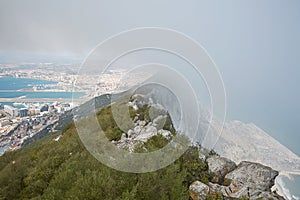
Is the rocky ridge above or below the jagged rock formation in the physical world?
above

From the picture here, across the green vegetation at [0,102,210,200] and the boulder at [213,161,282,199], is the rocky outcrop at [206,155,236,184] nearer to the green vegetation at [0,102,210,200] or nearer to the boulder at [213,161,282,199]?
the green vegetation at [0,102,210,200]

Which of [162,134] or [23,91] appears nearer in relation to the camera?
[162,134]

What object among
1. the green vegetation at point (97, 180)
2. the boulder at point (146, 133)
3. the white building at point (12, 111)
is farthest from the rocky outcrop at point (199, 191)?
the white building at point (12, 111)

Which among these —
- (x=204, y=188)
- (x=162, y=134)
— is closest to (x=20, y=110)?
(x=162, y=134)

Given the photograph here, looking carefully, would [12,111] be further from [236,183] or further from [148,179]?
[236,183]

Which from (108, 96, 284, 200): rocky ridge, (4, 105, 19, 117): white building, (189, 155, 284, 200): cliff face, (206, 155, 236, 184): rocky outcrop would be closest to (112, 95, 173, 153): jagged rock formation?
(108, 96, 284, 200): rocky ridge

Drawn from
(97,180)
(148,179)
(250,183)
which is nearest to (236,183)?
(250,183)

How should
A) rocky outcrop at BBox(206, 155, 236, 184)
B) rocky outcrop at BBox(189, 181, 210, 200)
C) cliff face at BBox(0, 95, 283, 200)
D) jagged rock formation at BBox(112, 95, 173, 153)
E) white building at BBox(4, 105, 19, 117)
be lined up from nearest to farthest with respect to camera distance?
cliff face at BBox(0, 95, 283, 200) < rocky outcrop at BBox(189, 181, 210, 200) < rocky outcrop at BBox(206, 155, 236, 184) < jagged rock formation at BBox(112, 95, 173, 153) < white building at BBox(4, 105, 19, 117)

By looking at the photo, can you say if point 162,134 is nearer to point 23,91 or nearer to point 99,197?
point 99,197
